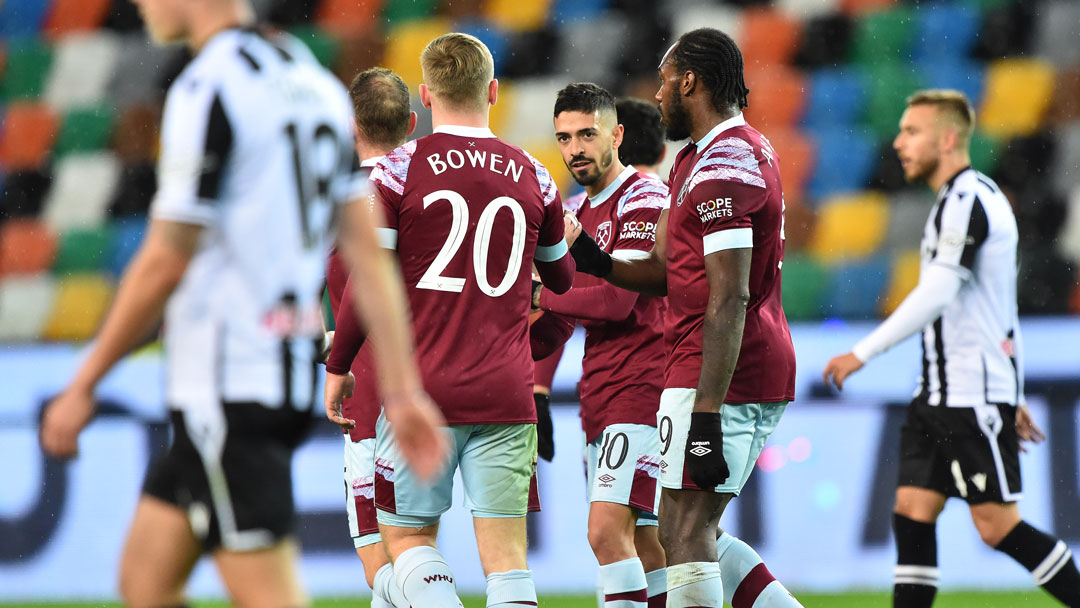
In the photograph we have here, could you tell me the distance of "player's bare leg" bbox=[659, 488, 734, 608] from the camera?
3414mm

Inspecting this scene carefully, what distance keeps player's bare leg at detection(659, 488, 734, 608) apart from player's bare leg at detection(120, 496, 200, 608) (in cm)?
167

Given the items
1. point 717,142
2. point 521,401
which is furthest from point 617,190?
point 521,401

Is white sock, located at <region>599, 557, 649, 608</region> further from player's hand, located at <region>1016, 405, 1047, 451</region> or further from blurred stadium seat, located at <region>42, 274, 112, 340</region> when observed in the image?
blurred stadium seat, located at <region>42, 274, 112, 340</region>

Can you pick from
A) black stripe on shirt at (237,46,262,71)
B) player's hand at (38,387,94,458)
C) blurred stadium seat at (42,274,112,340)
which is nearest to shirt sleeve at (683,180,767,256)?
black stripe on shirt at (237,46,262,71)

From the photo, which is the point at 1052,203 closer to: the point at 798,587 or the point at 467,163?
the point at 798,587

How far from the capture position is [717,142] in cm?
350

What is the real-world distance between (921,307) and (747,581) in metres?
1.25

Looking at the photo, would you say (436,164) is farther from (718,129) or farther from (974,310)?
(974,310)

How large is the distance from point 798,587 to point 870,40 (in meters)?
4.47

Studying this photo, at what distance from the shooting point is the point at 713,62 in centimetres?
360

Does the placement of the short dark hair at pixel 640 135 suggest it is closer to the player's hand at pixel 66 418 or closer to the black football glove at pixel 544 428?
the black football glove at pixel 544 428

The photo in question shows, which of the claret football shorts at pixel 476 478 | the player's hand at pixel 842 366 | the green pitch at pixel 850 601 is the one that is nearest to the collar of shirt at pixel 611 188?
the player's hand at pixel 842 366

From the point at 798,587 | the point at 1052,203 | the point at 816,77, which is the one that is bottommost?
the point at 798,587

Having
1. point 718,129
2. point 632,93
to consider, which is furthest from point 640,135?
point 632,93
